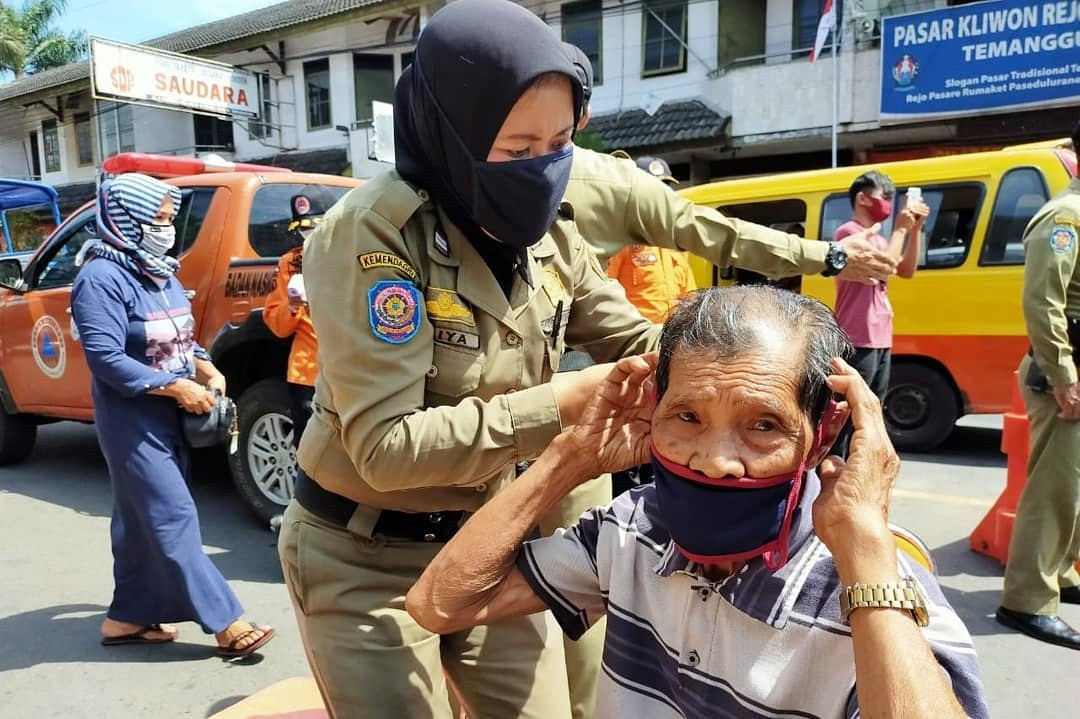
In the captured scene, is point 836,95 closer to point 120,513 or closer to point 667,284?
point 667,284

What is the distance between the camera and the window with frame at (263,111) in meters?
19.8

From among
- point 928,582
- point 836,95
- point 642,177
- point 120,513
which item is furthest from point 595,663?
point 836,95

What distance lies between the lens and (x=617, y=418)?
1.51 meters

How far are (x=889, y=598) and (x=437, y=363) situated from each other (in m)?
0.84

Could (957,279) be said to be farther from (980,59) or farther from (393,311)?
(980,59)

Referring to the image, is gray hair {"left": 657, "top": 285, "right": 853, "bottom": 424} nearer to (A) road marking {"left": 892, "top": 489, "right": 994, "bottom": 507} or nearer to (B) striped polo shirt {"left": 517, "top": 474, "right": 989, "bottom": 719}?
(B) striped polo shirt {"left": 517, "top": 474, "right": 989, "bottom": 719}

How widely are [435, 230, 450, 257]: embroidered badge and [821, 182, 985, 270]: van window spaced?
5.14 meters

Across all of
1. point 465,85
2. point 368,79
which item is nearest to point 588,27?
point 368,79

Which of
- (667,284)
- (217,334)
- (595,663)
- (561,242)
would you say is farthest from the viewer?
(217,334)

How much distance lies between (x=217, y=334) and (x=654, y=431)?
4.02 metres

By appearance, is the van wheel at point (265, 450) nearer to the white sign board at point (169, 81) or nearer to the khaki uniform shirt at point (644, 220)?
the khaki uniform shirt at point (644, 220)

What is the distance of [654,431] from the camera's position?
4.68 ft

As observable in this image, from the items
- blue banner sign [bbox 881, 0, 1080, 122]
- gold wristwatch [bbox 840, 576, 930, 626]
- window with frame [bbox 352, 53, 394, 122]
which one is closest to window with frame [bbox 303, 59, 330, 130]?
window with frame [bbox 352, 53, 394, 122]

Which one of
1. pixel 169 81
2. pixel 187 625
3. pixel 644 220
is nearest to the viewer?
pixel 644 220
